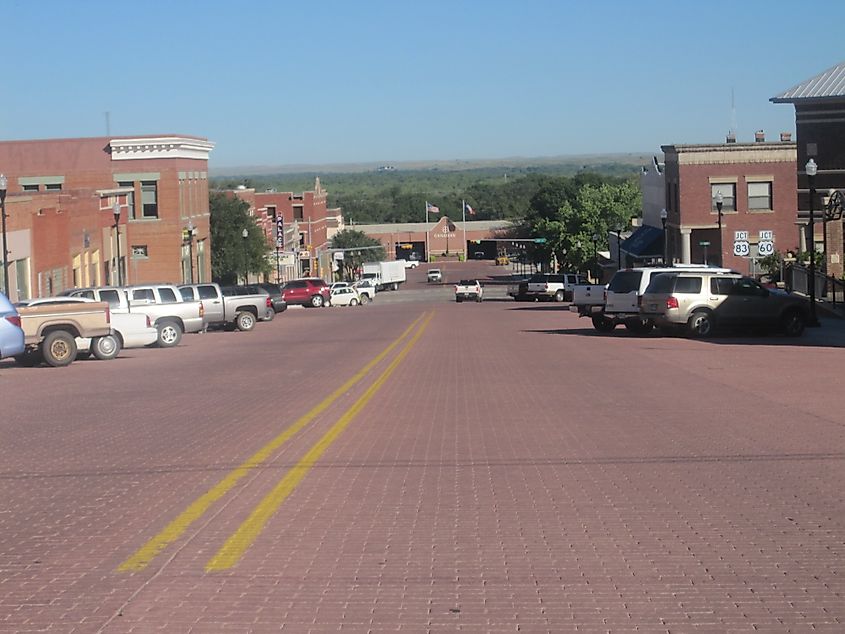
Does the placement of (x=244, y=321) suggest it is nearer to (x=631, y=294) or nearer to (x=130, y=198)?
(x=631, y=294)

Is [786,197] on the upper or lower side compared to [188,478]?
upper

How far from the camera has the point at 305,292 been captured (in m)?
70.4

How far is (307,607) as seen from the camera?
652cm

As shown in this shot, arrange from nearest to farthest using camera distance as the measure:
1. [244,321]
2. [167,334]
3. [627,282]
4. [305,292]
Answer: [627,282] < [167,334] < [244,321] < [305,292]

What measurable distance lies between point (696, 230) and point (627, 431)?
57.7 metres

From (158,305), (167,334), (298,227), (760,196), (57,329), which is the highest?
(298,227)

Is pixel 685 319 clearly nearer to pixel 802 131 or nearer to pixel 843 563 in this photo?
pixel 843 563

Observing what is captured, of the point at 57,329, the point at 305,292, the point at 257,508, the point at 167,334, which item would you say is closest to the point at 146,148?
the point at 305,292

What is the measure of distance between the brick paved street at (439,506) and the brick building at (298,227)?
95156 millimetres

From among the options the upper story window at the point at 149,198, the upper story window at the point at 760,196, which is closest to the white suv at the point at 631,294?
the upper story window at the point at 760,196

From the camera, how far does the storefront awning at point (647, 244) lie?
7962 centimetres

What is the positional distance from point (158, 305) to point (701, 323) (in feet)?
52.1

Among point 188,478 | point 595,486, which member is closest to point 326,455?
point 188,478

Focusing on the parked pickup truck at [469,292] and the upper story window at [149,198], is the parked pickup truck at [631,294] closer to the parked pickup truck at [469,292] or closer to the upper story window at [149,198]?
the parked pickup truck at [469,292]
